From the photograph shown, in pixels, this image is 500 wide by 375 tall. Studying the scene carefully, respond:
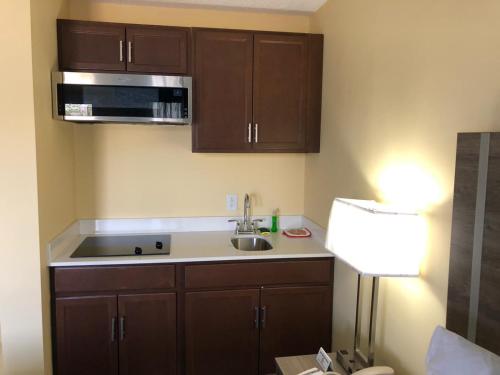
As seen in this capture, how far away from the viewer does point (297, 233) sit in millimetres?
3018

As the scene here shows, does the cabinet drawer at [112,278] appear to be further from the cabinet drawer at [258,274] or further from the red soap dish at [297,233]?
the red soap dish at [297,233]

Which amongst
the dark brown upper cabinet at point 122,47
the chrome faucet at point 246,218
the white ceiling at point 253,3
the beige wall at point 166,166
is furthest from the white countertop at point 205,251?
the white ceiling at point 253,3

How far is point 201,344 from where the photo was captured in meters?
2.54

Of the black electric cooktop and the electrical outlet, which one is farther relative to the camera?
the electrical outlet

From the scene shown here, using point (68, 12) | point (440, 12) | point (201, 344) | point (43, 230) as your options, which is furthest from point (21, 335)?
point (440, 12)

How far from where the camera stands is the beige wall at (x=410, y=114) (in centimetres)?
137

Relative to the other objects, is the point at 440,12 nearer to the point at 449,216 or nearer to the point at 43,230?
the point at 449,216

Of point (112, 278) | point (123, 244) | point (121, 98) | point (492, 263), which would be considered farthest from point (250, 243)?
point (492, 263)

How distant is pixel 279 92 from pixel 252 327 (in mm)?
1551

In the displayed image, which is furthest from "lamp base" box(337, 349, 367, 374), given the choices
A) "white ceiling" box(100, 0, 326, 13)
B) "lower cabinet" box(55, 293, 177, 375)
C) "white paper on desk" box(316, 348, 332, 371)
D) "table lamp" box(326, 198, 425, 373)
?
"white ceiling" box(100, 0, 326, 13)

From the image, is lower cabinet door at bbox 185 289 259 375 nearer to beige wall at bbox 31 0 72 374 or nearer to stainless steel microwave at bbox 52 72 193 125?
beige wall at bbox 31 0 72 374

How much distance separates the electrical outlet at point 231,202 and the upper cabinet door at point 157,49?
38.9 inches

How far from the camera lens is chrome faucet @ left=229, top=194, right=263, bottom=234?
308cm

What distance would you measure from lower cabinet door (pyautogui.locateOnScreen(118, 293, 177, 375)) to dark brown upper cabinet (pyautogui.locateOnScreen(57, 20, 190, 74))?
1420mm
